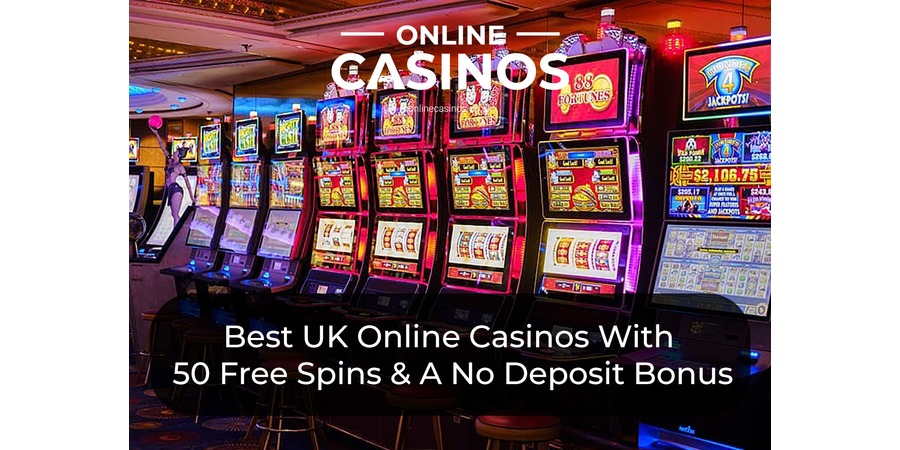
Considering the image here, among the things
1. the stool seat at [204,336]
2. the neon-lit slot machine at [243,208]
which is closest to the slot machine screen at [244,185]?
the neon-lit slot machine at [243,208]

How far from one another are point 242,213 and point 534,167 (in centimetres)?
369

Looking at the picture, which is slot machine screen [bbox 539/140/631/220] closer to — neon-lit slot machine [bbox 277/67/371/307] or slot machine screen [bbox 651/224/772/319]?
slot machine screen [bbox 651/224/772/319]

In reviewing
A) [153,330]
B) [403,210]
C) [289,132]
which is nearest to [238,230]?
[153,330]

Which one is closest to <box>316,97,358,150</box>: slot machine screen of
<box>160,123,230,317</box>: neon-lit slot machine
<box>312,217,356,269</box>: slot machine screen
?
<box>312,217,356,269</box>: slot machine screen

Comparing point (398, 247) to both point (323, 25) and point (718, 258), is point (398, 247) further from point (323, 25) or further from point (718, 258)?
point (718, 258)

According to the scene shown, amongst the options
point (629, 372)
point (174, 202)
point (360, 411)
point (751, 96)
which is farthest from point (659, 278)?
point (174, 202)

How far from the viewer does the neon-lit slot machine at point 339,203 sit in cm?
628

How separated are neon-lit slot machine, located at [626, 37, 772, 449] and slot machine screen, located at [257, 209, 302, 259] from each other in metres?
3.52

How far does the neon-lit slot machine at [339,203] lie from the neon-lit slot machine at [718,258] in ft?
8.23
